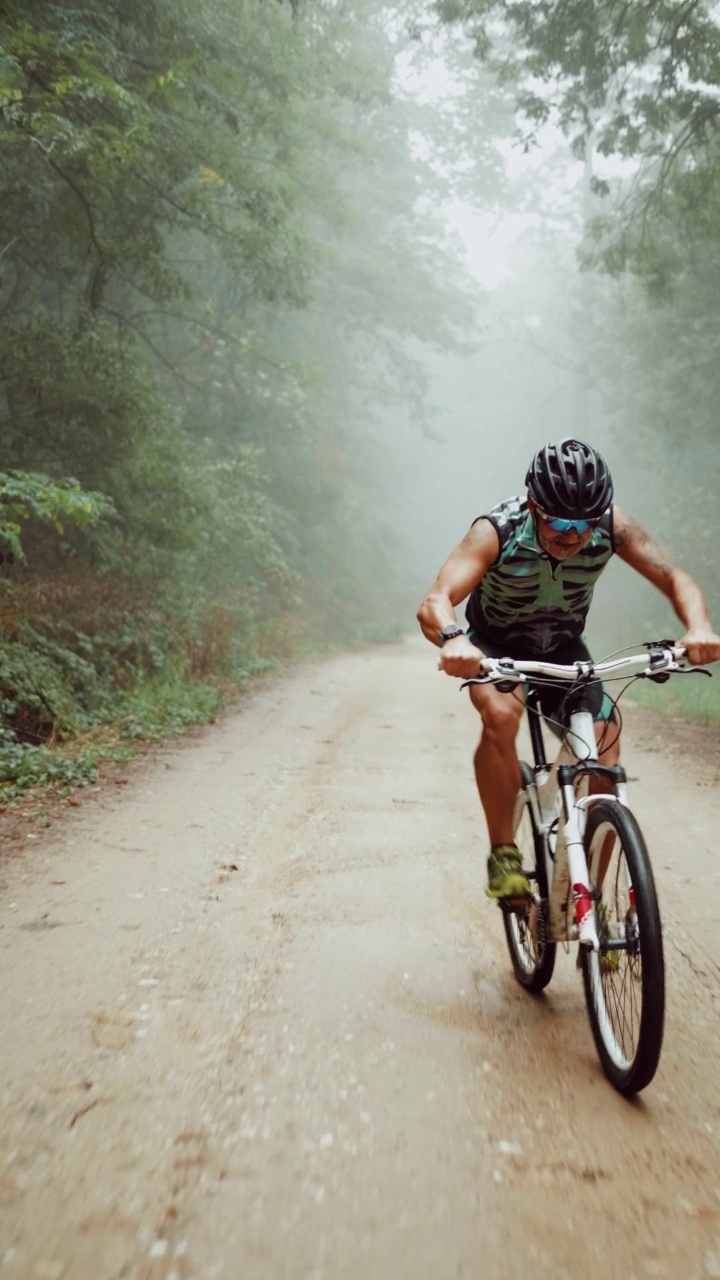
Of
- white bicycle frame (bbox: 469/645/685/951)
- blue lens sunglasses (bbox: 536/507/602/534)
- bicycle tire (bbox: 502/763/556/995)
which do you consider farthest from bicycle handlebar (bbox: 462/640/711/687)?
bicycle tire (bbox: 502/763/556/995)

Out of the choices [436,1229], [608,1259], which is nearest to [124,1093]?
[436,1229]

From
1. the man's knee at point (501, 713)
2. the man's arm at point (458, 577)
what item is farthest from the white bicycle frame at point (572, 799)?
the man's arm at point (458, 577)

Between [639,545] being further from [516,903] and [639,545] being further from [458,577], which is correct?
[516,903]

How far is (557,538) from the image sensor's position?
10.7 feet

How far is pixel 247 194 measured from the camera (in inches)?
437

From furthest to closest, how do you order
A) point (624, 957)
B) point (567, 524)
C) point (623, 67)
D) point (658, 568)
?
point (623, 67), point (658, 568), point (567, 524), point (624, 957)

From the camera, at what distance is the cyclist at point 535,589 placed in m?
3.12

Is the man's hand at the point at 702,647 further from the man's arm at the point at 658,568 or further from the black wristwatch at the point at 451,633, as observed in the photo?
the black wristwatch at the point at 451,633

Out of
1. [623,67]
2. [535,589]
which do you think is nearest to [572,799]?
[535,589]

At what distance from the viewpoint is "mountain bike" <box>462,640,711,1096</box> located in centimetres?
257

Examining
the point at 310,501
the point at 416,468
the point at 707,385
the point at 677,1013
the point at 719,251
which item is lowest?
the point at 677,1013

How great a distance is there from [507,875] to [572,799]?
513 mm

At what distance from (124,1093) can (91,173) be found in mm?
9984

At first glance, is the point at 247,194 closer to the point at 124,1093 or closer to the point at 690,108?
the point at 690,108
